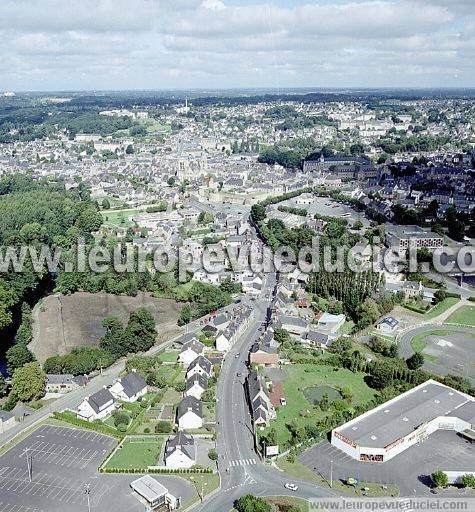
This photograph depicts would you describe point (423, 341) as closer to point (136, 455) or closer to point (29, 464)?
point (136, 455)

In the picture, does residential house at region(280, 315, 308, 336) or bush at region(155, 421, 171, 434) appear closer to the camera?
bush at region(155, 421, 171, 434)

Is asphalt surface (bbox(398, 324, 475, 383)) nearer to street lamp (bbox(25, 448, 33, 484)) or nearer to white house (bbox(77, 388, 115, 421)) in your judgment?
white house (bbox(77, 388, 115, 421))

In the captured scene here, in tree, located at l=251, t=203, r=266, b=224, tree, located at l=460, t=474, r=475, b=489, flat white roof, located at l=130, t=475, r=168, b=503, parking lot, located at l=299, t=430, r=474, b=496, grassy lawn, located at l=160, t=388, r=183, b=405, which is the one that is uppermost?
tree, located at l=251, t=203, r=266, b=224

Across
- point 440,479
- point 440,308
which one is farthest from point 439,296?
point 440,479

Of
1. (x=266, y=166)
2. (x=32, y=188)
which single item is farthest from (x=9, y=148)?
(x=266, y=166)

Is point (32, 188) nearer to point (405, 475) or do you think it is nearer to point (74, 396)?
point (74, 396)

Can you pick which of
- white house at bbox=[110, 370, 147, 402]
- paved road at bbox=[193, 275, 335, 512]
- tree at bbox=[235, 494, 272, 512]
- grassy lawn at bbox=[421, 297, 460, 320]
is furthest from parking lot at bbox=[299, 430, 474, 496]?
grassy lawn at bbox=[421, 297, 460, 320]

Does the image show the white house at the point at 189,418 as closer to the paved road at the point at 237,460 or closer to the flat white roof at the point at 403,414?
the paved road at the point at 237,460
